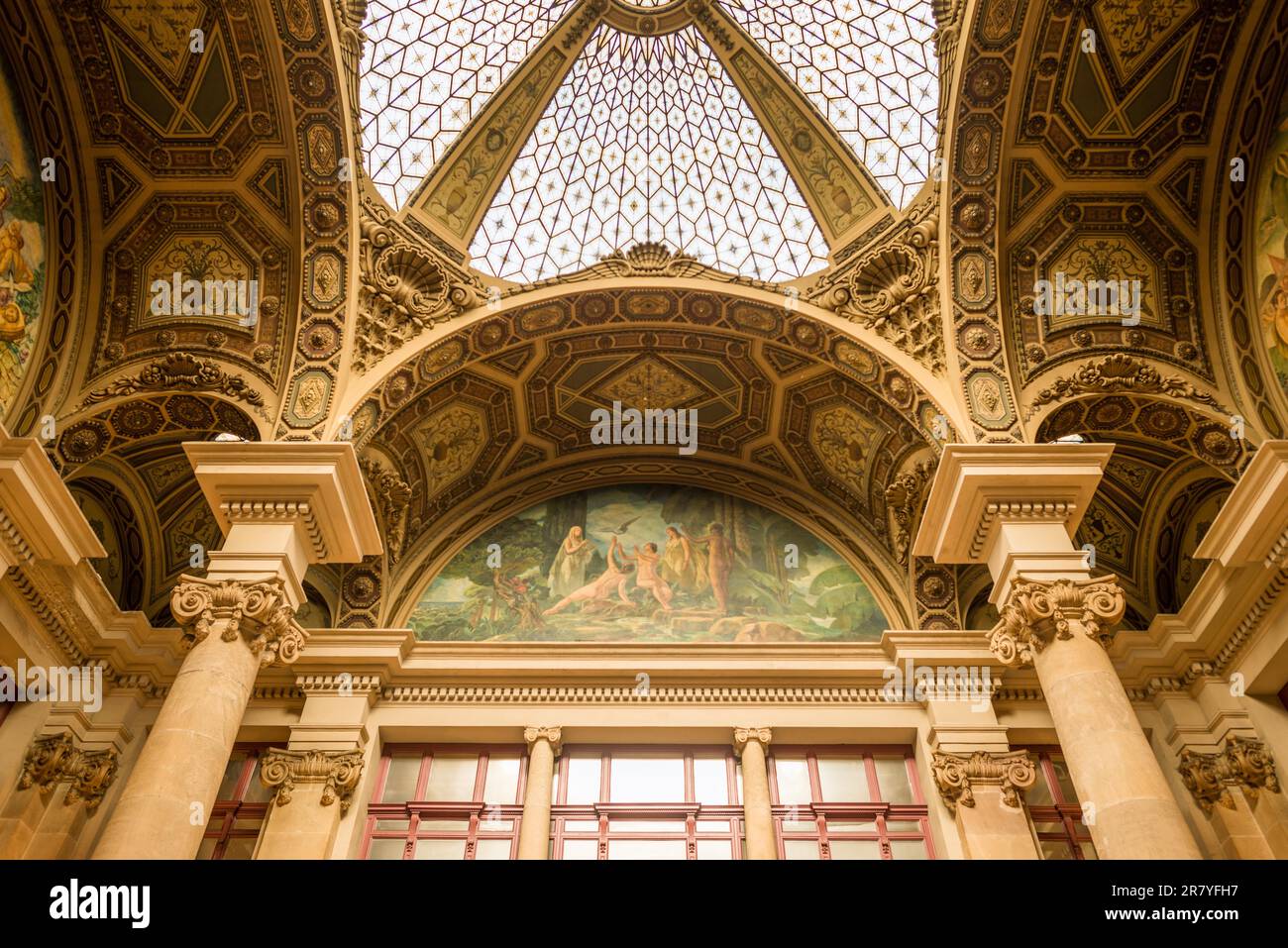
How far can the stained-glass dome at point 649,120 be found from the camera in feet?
42.3

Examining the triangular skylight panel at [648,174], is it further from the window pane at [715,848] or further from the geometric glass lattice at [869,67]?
the window pane at [715,848]

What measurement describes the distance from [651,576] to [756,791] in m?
3.55

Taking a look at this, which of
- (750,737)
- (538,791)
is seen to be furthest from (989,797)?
(538,791)

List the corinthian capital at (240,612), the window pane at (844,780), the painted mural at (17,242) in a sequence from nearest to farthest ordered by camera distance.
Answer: the corinthian capital at (240,612) → the painted mural at (17,242) → the window pane at (844,780)

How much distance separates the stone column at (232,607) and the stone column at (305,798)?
1998 mm

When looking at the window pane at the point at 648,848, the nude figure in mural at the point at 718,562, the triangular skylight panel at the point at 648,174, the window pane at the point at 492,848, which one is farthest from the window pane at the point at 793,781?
the triangular skylight panel at the point at 648,174

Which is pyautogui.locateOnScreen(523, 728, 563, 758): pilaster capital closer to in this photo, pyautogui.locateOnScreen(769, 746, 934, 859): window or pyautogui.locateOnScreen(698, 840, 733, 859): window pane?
pyautogui.locateOnScreen(698, 840, 733, 859): window pane

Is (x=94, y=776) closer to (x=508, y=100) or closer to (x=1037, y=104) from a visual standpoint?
(x=508, y=100)

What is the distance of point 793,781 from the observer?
11.5 m

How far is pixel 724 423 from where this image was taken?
1434cm

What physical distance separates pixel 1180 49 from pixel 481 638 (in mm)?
10465

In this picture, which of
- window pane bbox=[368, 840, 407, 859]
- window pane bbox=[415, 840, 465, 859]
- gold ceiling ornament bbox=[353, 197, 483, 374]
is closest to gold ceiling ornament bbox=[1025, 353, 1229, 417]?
gold ceiling ornament bbox=[353, 197, 483, 374]

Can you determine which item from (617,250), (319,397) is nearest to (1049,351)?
(617,250)

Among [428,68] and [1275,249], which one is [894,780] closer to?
[1275,249]
